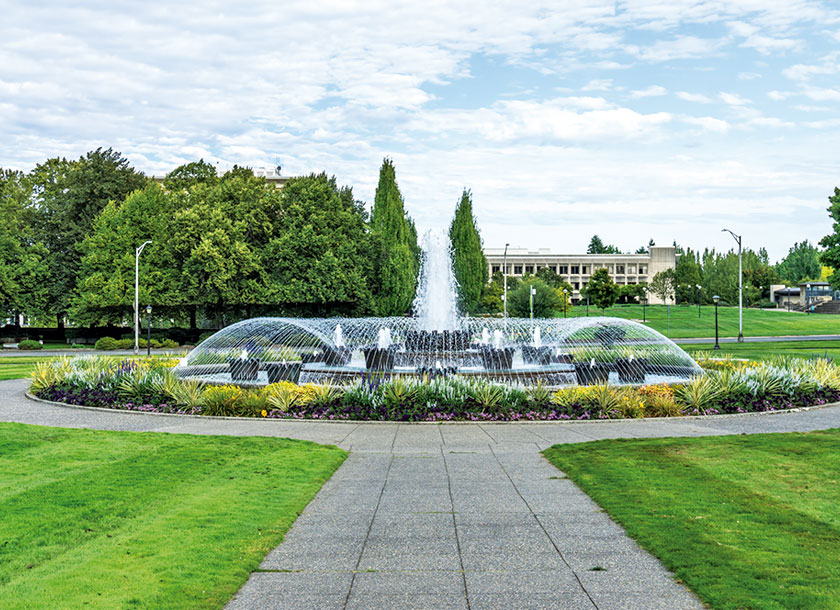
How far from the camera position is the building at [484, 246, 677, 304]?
6009 inches

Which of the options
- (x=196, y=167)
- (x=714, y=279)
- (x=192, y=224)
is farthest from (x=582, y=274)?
(x=192, y=224)

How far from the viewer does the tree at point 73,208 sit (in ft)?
196

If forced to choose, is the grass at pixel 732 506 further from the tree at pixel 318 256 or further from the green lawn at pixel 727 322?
the green lawn at pixel 727 322

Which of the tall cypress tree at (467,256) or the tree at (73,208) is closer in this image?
the tree at (73,208)

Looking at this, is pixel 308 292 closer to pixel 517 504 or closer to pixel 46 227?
pixel 46 227

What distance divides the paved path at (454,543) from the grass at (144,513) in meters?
0.44

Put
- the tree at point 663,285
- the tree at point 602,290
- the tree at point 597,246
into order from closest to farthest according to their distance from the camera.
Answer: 1. the tree at point 602,290
2. the tree at point 663,285
3. the tree at point 597,246

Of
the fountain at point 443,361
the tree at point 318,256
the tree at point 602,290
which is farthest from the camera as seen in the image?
the tree at point 602,290

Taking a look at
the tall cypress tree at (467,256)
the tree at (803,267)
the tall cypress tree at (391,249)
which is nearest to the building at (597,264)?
the tree at (803,267)

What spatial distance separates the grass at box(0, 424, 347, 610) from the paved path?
439 mm

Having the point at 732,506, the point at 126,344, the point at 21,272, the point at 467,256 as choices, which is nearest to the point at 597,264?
the point at 467,256

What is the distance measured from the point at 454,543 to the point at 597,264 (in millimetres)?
152759

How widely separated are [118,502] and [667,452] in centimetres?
868

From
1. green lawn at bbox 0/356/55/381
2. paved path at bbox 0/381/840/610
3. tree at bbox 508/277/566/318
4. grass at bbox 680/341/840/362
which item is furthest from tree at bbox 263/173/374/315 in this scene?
paved path at bbox 0/381/840/610
